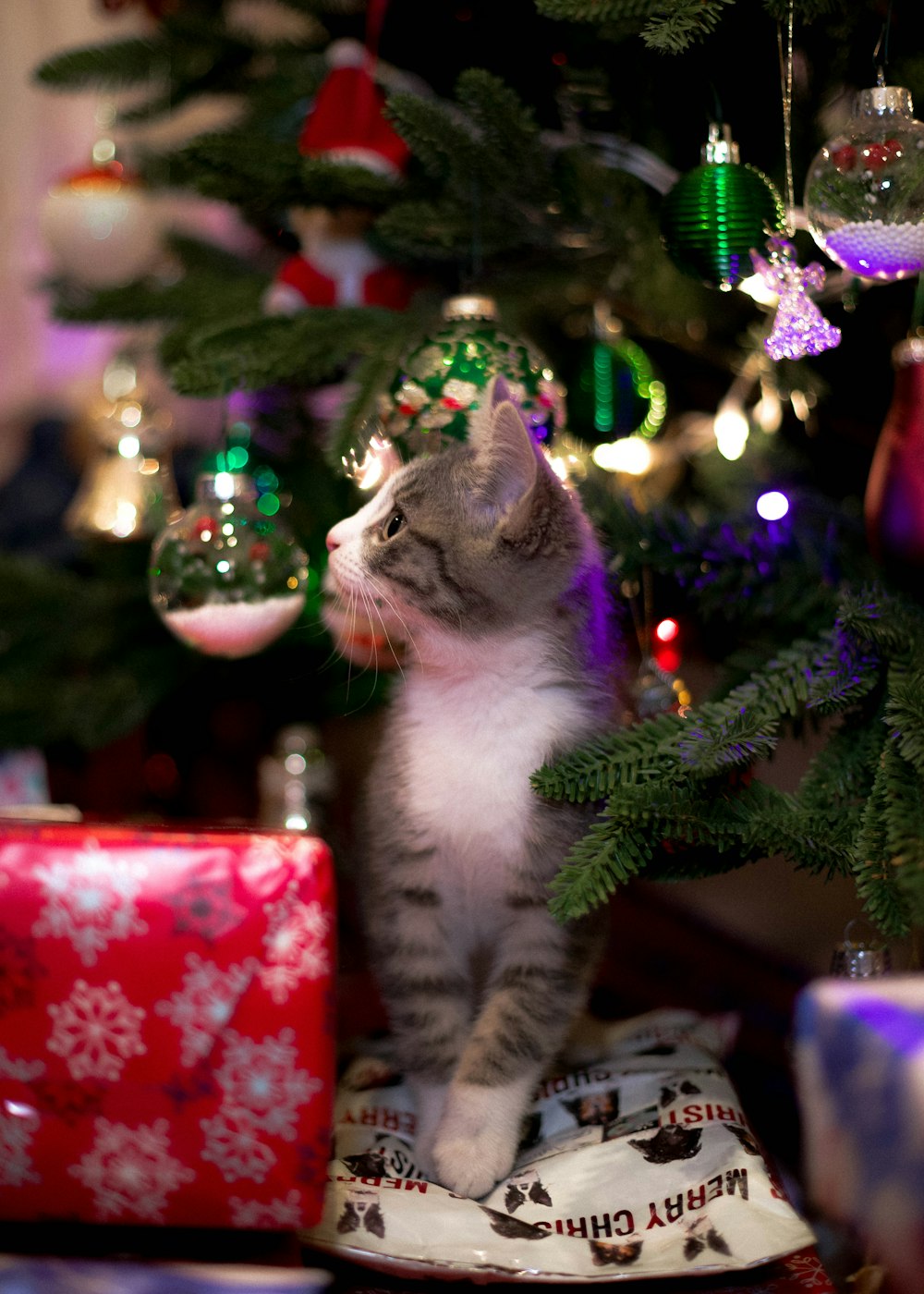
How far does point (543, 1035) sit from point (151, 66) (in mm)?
897

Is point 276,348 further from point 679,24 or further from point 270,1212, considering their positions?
point 270,1212

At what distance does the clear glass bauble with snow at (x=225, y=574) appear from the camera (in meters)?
0.79

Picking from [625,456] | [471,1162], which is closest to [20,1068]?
[471,1162]

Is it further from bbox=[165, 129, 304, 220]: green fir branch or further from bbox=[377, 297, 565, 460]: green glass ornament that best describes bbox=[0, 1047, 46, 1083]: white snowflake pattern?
bbox=[165, 129, 304, 220]: green fir branch

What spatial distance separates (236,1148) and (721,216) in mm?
556

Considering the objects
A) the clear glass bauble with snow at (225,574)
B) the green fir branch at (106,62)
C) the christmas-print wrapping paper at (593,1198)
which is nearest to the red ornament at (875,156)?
the clear glass bauble with snow at (225,574)

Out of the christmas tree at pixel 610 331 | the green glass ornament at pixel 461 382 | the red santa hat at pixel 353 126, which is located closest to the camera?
the christmas tree at pixel 610 331

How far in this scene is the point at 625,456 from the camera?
1.02 metres

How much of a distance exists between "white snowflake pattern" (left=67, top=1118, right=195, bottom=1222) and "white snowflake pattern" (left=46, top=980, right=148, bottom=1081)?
0.12ft

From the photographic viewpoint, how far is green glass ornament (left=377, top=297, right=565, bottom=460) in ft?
2.44

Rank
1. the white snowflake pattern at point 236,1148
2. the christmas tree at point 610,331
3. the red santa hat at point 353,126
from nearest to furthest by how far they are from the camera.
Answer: the white snowflake pattern at point 236,1148, the christmas tree at point 610,331, the red santa hat at point 353,126

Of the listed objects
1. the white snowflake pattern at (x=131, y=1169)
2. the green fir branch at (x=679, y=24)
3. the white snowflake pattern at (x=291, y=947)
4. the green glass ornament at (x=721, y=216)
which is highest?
the green fir branch at (x=679, y=24)

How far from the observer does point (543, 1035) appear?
2.30 ft

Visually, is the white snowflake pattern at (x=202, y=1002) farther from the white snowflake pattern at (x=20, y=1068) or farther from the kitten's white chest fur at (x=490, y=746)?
the kitten's white chest fur at (x=490, y=746)
